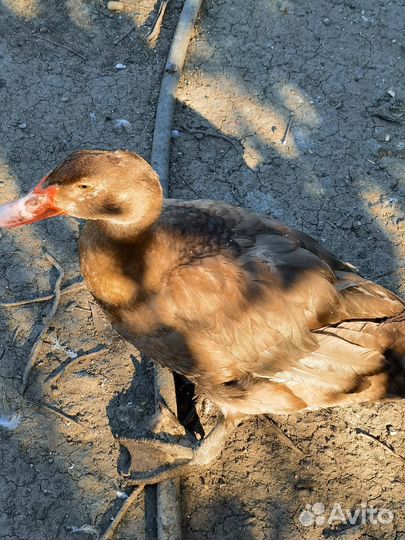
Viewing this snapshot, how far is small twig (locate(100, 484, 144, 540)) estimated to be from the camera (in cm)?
288

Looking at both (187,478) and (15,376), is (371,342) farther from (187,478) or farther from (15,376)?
(15,376)

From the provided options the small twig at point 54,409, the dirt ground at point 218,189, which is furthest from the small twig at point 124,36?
the small twig at point 54,409

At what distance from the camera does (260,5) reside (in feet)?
16.7

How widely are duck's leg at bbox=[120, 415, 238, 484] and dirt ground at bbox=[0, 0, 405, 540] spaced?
0.08 metres

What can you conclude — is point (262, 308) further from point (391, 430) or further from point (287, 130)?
point (287, 130)

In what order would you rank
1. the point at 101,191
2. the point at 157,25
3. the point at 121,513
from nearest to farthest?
the point at 101,191
the point at 121,513
the point at 157,25

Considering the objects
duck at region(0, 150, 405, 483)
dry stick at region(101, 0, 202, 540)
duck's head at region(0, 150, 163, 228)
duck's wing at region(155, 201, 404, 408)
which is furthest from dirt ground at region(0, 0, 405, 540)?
duck's head at region(0, 150, 163, 228)

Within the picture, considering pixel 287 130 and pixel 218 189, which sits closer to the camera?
pixel 218 189

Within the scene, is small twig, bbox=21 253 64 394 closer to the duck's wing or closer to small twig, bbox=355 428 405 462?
the duck's wing

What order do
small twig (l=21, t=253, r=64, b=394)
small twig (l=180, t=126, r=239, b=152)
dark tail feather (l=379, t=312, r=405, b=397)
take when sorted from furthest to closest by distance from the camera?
1. small twig (l=180, t=126, r=239, b=152)
2. small twig (l=21, t=253, r=64, b=394)
3. dark tail feather (l=379, t=312, r=405, b=397)

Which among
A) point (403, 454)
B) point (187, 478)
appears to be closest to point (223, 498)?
point (187, 478)

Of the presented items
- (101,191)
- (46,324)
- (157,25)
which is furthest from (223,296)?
(157,25)

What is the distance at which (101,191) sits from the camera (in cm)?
254

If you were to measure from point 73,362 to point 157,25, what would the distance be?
9.42 feet
